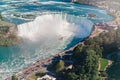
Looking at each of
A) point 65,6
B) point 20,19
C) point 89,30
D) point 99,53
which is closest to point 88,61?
point 99,53

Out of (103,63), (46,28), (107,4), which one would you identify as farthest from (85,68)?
(107,4)

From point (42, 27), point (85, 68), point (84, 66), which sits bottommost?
point (42, 27)

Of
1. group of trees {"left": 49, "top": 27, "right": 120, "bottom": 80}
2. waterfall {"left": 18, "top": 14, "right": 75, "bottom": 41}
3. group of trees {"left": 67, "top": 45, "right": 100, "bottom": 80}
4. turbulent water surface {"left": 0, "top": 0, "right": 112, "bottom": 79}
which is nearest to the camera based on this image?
group of trees {"left": 67, "top": 45, "right": 100, "bottom": 80}

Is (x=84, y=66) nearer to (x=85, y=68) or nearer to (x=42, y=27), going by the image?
(x=85, y=68)

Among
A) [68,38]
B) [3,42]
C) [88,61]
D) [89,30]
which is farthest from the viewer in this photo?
[89,30]

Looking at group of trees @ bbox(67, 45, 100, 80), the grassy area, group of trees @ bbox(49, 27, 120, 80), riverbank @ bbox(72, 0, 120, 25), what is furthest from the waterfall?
group of trees @ bbox(67, 45, 100, 80)

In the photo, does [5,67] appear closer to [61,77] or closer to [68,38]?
[61,77]

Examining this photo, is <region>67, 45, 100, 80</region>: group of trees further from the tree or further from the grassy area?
the grassy area

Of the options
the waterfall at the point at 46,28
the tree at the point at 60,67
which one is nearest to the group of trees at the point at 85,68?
the tree at the point at 60,67
